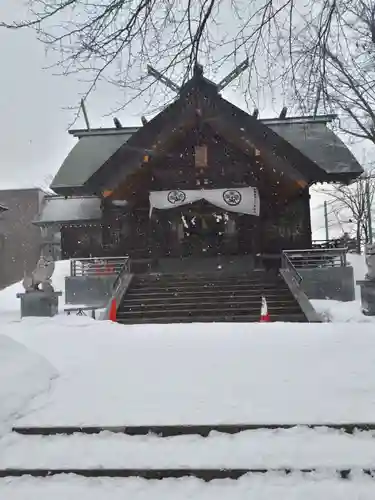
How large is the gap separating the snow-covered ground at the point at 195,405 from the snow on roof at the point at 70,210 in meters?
15.4

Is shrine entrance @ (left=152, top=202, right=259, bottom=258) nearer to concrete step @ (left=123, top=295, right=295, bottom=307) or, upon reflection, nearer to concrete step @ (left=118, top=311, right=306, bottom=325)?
concrete step @ (left=123, top=295, right=295, bottom=307)

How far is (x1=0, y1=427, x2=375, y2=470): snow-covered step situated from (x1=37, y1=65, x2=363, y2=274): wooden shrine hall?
12.7 m

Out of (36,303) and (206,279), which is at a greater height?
(206,279)

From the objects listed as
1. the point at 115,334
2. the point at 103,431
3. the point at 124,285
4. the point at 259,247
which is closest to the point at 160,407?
the point at 103,431

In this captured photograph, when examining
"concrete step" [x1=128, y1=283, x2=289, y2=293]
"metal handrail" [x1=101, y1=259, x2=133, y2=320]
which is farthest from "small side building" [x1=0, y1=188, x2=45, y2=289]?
"concrete step" [x1=128, y1=283, x2=289, y2=293]

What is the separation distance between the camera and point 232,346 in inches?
246

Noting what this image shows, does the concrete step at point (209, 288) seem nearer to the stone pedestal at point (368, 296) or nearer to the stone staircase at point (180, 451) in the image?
the stone pedestal at point (368, 296)

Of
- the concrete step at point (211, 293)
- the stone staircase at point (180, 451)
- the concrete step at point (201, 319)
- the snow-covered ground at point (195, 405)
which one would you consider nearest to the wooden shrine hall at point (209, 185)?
the concrete step at point (211, 293)

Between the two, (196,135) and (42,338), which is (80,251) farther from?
(42,338)

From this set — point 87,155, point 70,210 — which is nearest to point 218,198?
point 87,155

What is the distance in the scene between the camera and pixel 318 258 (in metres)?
16.1

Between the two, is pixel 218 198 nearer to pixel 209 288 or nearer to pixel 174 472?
pixel 209 288

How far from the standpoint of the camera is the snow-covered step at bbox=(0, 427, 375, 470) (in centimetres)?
333

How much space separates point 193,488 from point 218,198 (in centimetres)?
1349
